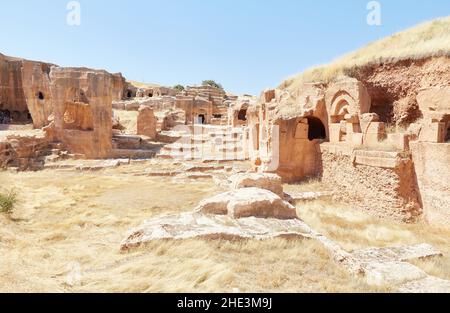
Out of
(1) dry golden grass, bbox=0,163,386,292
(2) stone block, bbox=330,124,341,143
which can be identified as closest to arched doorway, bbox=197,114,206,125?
(2) stone block, bbox=330,124,341,143

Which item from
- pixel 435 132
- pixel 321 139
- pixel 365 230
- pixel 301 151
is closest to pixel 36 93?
pixel 301 151

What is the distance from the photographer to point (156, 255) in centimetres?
365

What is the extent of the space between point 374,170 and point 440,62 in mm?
3342

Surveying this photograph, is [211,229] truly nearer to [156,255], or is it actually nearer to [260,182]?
[156,255]

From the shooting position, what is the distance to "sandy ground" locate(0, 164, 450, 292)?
9.93ft

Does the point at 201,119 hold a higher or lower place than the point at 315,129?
higher

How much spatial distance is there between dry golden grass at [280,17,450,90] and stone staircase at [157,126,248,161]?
4.74m

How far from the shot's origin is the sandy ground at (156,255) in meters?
3.03

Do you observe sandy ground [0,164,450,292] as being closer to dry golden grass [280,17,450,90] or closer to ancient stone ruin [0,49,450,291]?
ancient stone ruin [0,49,450,291]

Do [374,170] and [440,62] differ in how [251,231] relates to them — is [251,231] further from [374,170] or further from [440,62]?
[440,62]

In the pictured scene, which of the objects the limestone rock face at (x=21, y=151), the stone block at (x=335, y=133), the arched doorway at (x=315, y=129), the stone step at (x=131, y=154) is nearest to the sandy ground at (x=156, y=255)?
the stone block at (x=335, y=133)

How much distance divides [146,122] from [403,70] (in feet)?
47.7

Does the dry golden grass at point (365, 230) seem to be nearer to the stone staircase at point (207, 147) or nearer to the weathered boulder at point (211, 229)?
the weathered boulder at point (211, 229)
